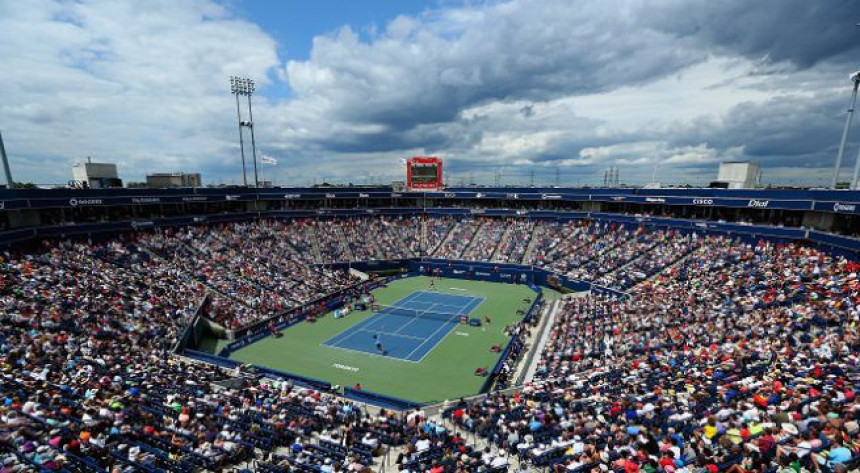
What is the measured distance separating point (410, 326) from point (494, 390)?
42.7 feet

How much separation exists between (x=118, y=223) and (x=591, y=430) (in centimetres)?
4426

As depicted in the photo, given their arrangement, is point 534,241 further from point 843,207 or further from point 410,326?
point 843,207

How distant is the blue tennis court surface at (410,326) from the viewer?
100ft

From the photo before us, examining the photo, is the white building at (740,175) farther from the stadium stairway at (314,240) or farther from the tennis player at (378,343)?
the stadium stairway at (314,240)

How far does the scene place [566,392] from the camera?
18.8m

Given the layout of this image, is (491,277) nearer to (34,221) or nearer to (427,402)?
(427,402)

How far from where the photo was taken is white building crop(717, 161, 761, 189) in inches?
1813

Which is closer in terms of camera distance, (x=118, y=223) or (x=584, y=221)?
(x=118, y=223)

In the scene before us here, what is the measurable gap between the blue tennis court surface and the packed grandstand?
715 centimetres

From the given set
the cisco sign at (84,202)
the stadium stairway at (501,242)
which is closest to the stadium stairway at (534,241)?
the stadium stairway at (501,242)

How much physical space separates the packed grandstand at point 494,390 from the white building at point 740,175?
1333cm

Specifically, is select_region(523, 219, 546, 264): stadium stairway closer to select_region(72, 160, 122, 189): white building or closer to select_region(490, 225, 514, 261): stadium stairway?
select_region(490, 225, 514, 261): stadium stairway

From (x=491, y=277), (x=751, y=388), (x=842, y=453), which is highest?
(x=842, y=453)

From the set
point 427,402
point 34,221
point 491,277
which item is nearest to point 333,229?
point 491,277
